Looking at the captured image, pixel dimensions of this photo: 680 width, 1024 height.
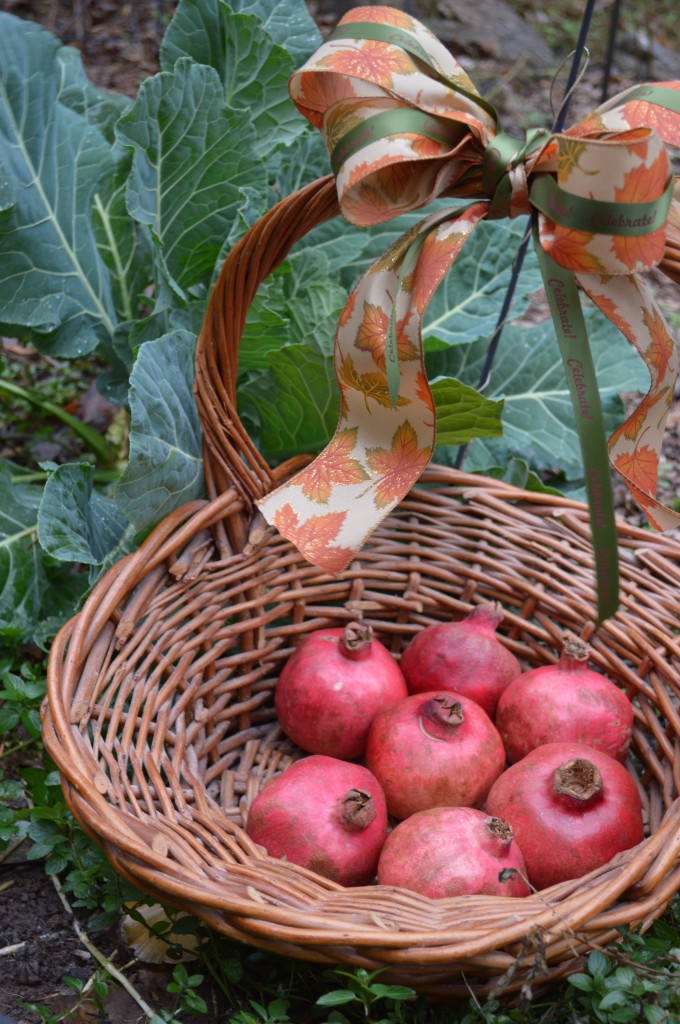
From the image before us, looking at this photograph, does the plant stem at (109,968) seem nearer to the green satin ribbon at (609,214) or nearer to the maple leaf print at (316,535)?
the maple leaf print at (316,535)

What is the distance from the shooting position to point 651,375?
1.02 metres

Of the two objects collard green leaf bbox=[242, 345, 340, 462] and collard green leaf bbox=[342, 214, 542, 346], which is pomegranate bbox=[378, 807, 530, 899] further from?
collard green leaf bbox=[342, 214, 542, 346]

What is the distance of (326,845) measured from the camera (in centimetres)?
98

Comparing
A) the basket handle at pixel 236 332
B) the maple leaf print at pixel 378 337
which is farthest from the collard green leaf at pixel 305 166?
the maple leaf print at pixel 378 337

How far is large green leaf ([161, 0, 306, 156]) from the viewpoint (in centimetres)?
152

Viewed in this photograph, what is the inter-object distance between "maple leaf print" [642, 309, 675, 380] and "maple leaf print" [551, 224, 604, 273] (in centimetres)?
→ 11

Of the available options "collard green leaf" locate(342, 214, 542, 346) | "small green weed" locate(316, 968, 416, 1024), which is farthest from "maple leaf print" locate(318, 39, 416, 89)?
"small green weed" locate(316, 968, 416, 1024)

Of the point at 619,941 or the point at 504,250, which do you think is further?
the point at 504,250

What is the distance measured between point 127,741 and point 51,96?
1.09 metres

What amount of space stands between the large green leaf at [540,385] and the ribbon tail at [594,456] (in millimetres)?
759

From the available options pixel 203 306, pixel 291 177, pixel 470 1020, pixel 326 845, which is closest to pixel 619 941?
pixel 470 1020

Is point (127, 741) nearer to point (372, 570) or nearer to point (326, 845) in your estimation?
point (326, 845)

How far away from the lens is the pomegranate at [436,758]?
1066 millimetres

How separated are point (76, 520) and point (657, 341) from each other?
770mm
